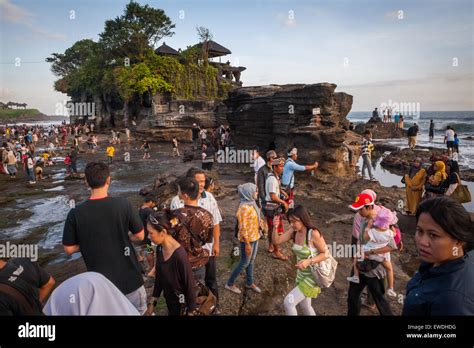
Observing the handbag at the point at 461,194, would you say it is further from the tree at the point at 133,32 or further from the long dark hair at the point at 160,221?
the tree at the point at 133,32

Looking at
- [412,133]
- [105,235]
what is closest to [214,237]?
[105,235]

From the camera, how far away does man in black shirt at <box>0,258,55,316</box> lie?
216cm

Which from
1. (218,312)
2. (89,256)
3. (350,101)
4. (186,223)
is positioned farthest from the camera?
(350,101)

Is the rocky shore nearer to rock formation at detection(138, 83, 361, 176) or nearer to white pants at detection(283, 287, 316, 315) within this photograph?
white pants at detection(283, 287, 316, 315)

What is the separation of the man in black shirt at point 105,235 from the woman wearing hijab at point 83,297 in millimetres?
1179

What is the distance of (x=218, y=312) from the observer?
4.49m

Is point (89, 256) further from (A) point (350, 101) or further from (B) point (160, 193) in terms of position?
(A) point (350, 101)

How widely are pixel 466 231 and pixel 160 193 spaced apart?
9487 millimetres

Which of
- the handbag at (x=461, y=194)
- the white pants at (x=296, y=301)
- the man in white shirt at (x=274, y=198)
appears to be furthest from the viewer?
the handbag at (x=461, y=194)

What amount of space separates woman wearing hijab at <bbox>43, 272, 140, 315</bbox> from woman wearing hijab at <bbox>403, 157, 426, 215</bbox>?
9028 mm

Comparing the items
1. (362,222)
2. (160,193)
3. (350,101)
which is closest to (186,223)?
(362,222)

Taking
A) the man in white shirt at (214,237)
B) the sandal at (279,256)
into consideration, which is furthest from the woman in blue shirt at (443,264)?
the sandal at (279,256)

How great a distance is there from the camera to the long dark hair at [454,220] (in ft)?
6.21

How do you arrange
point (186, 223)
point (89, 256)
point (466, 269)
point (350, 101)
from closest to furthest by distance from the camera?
point (466, 269), point (89, 256), point (186, 223), point (350, 101)
